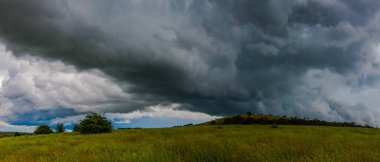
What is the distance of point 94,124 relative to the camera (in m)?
35.9

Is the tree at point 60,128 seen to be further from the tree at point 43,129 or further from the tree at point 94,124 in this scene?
the tree at point 94,124

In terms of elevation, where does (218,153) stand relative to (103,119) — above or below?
below

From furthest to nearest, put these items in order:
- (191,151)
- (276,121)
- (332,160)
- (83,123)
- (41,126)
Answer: (41,126) → (276,121) → (83,123) → (191,151) → (332,160)

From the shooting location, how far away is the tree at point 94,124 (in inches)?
1405

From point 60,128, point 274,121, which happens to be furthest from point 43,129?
point 274,121

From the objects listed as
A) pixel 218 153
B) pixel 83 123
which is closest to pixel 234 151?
pixel 218 153

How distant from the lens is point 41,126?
59.3 m

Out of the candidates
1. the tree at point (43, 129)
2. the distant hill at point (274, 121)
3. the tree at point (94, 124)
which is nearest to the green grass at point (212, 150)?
the tree at point (94, 124)

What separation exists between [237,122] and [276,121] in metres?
6.02

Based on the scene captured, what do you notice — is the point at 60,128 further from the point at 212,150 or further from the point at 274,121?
the point at 212,150

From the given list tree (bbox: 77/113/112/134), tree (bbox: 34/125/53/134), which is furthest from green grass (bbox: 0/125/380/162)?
tree (bbox: 34/125/53/134)

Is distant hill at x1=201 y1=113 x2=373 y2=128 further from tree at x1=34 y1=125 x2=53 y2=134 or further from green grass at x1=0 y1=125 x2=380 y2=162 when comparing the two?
tree at x1=34 y1=125 x2=53 y2=134

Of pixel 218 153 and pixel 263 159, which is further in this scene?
pixel 218 153

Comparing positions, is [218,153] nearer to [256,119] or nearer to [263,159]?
[263,159]
